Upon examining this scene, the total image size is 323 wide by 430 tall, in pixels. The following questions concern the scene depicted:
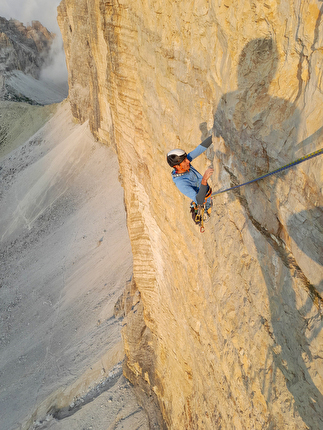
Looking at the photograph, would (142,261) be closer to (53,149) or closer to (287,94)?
(287,94)

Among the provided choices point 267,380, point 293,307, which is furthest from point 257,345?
point 293,307

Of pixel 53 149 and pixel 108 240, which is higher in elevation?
pixel 53 149

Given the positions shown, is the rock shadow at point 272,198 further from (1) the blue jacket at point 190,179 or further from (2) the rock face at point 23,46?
(2) the rock face at point 23,46

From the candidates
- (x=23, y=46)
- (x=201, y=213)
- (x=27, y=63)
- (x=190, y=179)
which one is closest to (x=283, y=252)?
(x=201, y=213)

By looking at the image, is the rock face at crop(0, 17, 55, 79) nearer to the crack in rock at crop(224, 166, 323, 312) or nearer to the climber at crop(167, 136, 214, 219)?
the climber at crop(167, 136, 214, 219)

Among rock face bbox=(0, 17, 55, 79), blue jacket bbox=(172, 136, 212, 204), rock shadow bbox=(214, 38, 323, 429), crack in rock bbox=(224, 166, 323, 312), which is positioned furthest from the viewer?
rock face bbox=(0, 17, 55, 79)

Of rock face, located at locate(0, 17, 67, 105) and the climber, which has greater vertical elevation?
rock face, located at locate(0, 17, 67, 105)

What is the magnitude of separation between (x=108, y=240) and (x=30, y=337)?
6129 millimetres

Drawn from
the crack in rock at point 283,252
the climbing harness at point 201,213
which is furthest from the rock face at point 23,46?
the crack in rock at point 283,252

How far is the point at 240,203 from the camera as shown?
362cm

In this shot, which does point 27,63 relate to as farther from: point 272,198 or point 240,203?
point 272,198

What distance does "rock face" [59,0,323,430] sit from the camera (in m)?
2.68

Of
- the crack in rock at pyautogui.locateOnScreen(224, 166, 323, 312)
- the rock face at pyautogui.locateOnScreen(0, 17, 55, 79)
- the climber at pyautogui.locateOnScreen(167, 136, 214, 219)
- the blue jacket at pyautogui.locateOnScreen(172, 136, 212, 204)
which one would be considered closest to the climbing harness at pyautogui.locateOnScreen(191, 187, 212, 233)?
the climber at pyautogui.locateOnScreen(167, 136, 214, 219)

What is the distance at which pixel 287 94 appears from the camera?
2801 mm
